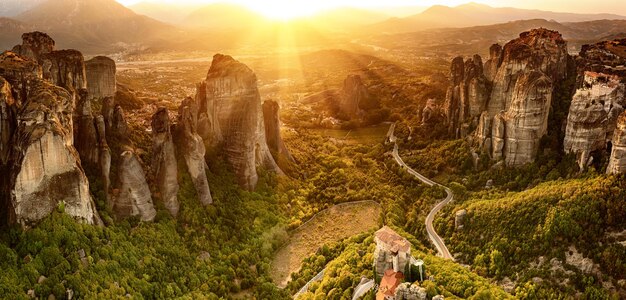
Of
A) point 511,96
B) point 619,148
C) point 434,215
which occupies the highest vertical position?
point 511,96

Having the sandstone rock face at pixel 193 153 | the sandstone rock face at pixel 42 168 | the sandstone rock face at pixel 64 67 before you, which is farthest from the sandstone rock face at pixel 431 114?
the sandstone rock face at pixel 42 168

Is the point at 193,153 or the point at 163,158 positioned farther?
the point at 193,153

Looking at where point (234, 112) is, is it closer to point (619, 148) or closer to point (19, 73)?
point (19, 73)

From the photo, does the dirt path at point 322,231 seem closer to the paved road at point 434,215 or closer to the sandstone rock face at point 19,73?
the paved road at point 434,215

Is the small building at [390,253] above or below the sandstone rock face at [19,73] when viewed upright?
below

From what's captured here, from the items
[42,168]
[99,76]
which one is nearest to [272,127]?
[99,76]

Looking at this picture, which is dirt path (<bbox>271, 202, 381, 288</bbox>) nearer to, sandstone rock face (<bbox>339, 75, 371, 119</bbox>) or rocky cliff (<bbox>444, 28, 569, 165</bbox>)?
rocky cliff (<bbox>444, 28, 569, 165</bbox>)
